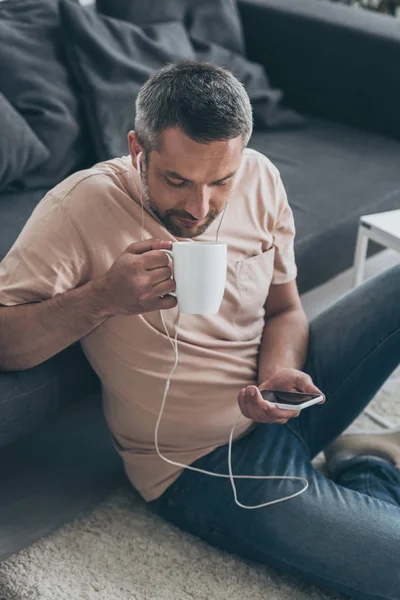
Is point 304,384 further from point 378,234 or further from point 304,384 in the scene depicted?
point 378,234

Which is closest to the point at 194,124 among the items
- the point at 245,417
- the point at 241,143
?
the point at 241,143

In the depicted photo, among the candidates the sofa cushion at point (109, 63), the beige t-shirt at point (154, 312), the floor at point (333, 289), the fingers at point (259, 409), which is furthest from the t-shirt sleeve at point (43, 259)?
the floor at point (333, 289)

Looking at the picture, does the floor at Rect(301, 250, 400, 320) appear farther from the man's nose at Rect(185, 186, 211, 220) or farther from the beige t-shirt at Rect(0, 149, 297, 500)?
the man's nose at Rect(185, 186, 211, 220)

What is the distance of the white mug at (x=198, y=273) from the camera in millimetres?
1098

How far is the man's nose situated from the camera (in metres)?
1.25

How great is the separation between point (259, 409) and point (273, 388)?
69mm

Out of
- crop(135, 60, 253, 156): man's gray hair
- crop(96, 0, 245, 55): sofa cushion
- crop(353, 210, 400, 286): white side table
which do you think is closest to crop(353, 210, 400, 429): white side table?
crop(353, 210, 400, 286): white side table

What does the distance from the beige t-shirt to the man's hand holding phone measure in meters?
0.10

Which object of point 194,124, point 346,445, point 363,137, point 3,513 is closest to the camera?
point 194,124

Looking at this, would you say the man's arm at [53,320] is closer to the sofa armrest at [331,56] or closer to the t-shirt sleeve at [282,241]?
the t-shirt sleeve at [282,241]

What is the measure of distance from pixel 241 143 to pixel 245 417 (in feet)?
1.56

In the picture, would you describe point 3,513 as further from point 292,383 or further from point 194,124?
point 194,124

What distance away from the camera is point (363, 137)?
249 centimetres

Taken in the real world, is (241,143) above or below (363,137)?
above
